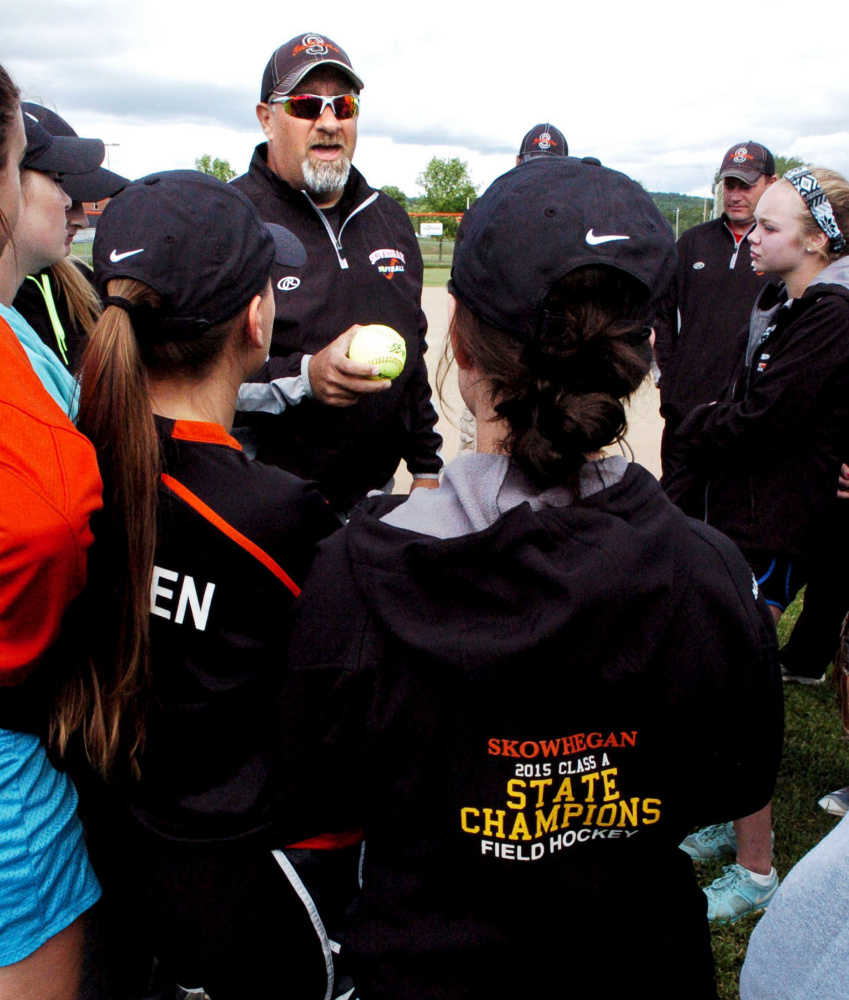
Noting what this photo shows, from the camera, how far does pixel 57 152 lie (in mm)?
2734

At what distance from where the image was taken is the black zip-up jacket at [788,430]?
2.89 m

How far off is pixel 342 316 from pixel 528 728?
2113mm

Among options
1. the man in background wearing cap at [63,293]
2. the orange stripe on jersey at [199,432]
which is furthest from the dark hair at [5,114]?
the man in background wearing cap at [63,293]

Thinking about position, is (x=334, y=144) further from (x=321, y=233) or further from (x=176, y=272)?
(x=176, y=272)

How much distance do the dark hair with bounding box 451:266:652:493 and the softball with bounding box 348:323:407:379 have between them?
120cm

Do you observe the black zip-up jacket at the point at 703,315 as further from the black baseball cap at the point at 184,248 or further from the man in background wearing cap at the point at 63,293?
the black baseball cap at the point at 184,248

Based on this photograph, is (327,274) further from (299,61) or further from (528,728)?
(528,728)

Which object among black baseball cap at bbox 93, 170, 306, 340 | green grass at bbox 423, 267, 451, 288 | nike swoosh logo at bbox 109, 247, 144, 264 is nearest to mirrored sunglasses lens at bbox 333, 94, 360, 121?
black baseball cap at bbox 93, 170, 306, 340

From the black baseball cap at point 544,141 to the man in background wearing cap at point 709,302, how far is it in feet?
4.12

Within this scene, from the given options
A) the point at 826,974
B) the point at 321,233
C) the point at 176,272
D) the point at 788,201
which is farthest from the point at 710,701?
the point at 788,201

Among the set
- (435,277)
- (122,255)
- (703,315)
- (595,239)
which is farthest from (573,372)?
(435,277)

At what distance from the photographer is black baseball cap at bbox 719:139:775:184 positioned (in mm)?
5793

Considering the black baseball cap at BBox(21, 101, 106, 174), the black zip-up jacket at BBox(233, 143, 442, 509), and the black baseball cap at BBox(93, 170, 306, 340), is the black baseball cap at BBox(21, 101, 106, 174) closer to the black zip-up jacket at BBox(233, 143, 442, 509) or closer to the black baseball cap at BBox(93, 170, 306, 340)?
the black zip-up jacket at BBox(233, 143, 442, 509)

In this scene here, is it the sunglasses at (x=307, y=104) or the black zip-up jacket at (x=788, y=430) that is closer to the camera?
the black zip-up jacket at (x=788, y=430)
